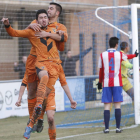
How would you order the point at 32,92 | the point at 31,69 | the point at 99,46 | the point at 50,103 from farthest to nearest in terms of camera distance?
the point at 99,46, the point at 32,92, the point at 31,69, the point at 50,103

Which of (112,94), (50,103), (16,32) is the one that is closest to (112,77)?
(112,94)

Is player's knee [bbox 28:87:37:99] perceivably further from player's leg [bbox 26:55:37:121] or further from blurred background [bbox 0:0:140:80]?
blurred background [bbox 0:0:140:80]

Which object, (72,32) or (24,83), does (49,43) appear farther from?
(72,32)

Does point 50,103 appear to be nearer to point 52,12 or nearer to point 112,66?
point 52,12

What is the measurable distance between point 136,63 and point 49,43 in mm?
3327

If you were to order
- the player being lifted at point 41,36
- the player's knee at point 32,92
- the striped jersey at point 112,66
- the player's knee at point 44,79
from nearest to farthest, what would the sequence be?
the player's knee at point 44,79
the player being lifted at point 41,36
the player's knee at point 32,92
the striped jersey at point 112,66

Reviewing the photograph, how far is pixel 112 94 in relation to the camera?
770 cm

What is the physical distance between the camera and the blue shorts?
7605 millimetres


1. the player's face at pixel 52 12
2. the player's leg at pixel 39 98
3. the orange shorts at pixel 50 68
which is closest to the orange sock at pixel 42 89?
the player's leg at pixel 39 98

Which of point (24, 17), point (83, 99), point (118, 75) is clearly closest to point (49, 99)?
point (118, 75)

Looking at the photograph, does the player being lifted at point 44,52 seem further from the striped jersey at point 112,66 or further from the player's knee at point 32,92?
the striped jersey at point 112,66

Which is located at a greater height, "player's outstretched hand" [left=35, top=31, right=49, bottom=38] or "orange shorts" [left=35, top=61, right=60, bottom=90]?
"player's outstretched hand" [left=35, top=31, right=49, bottom=38]

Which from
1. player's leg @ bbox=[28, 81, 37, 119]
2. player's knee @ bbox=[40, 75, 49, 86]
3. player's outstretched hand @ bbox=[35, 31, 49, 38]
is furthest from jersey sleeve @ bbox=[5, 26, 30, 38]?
player's leg @ bbox=[28, 81, 37, 119]

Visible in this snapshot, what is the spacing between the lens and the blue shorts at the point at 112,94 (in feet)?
25.0
